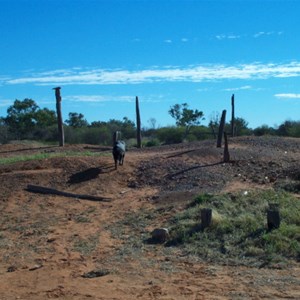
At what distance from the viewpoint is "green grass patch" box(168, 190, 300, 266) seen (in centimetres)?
867

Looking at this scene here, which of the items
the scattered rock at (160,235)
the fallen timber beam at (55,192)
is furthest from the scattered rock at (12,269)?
the fallen timber beam at (55,192)

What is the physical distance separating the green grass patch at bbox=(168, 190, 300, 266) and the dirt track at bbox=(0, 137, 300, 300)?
1.31ft

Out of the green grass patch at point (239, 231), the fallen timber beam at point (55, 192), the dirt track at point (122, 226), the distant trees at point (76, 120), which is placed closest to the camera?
the dirt track at point (122, 226)

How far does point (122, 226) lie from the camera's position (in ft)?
37.2

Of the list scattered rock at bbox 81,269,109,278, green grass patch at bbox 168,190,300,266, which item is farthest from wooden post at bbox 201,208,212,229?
scattered rock at bbox 81,269,109,278

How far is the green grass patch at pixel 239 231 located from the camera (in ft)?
28.5

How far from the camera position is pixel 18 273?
8.51m

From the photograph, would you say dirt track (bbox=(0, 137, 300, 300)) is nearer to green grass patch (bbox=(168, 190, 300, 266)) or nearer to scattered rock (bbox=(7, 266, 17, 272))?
scattered rock (bbox=(7, 266, 17, 272))

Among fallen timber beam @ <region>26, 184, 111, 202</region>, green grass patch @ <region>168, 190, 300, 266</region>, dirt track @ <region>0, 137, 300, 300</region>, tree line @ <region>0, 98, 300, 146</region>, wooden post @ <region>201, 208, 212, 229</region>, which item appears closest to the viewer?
dirt track @ <region>0, 137, 300, 300</region>

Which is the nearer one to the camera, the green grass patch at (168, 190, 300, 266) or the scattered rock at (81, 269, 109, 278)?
the scattered rock at (81, 269, 109, 278)

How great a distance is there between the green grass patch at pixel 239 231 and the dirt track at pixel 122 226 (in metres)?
0.40

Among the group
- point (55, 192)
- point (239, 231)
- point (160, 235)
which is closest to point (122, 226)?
point (160, 235)

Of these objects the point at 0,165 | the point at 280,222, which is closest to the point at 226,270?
the point at 280,222

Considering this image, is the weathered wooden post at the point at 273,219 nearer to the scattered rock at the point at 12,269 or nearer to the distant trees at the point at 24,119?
the scattered rock at the point at 12,269
